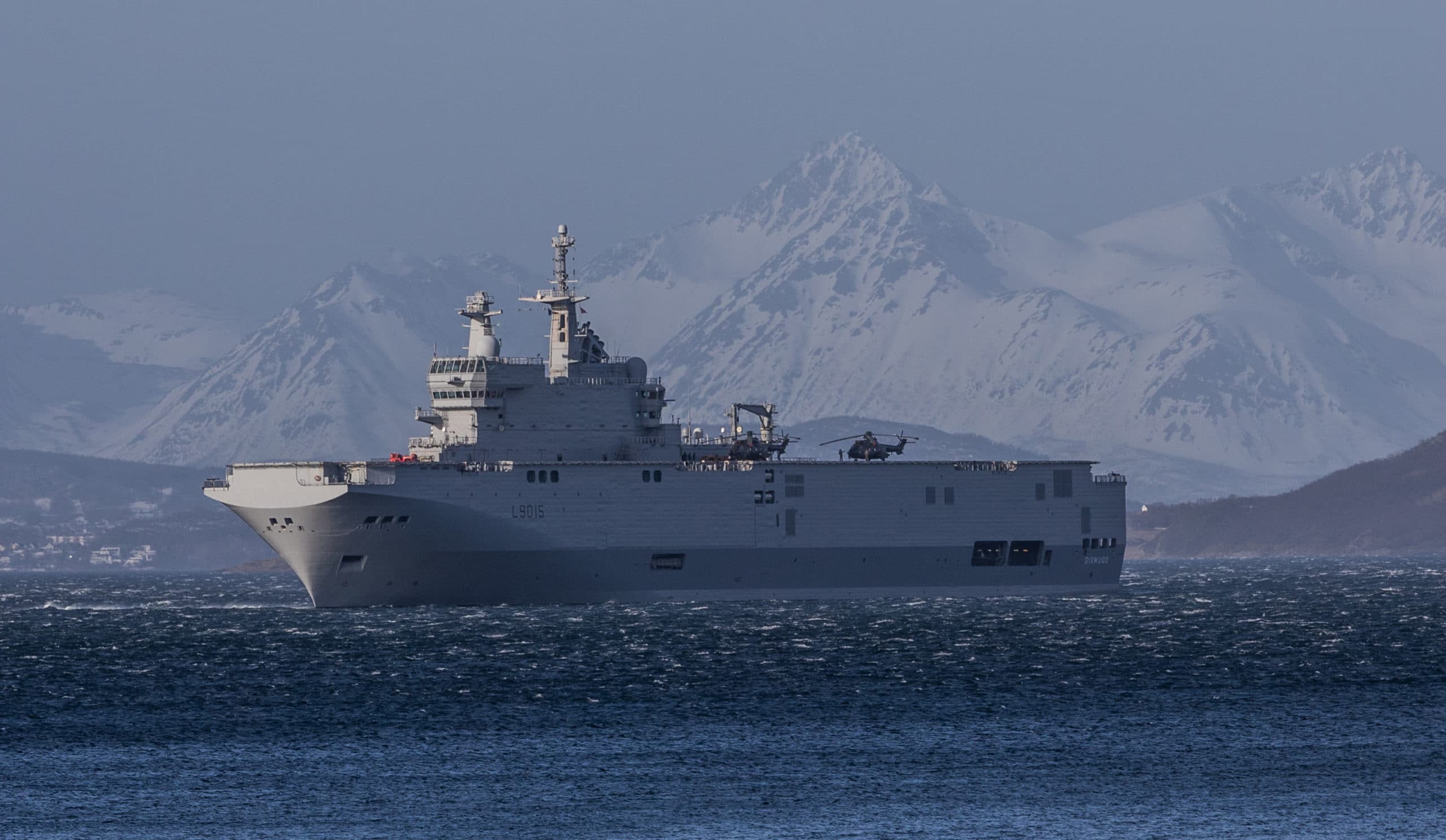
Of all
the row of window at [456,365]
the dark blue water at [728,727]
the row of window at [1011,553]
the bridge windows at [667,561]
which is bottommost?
the dark blue water at [728,727]

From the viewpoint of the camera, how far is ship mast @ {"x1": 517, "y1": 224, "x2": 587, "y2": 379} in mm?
80625

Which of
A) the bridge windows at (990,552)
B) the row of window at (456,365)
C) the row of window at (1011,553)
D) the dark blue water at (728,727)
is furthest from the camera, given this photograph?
the row of window at (1011,553)

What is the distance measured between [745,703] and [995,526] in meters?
36.3

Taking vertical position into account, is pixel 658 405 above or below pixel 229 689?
above

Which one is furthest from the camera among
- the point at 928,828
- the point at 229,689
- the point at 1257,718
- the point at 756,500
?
the point at 756,500

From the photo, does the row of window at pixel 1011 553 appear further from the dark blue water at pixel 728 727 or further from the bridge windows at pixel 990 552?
the dark blue water at pixel 728 727

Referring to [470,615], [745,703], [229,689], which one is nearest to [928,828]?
[745,703]

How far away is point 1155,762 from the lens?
3972 centimetres

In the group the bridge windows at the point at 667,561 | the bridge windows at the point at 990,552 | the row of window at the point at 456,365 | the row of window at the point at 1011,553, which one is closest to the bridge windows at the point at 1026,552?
the row of window at the point at 1011,553

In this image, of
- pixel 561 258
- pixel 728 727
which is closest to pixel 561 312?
pixel 561 258

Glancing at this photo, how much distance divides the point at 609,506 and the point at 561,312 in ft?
30.0

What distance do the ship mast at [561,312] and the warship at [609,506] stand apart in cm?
9

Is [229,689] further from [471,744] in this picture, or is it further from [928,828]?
[928,828]

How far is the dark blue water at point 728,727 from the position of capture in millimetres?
35031
